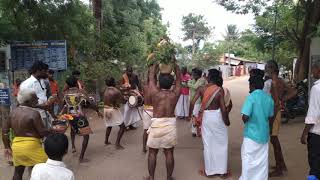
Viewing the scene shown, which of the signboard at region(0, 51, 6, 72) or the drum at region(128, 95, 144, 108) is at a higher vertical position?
the signboard at region(0, 51, 6, 72)

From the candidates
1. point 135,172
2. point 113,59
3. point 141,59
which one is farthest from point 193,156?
point 141,59

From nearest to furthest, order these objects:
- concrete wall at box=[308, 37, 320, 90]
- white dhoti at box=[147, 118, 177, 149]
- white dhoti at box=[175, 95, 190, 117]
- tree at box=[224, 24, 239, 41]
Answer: white dhoti at box=[147, 118, 177, 149]
concrete wall at box=[308, 37, 320, 90]
white dhoti at box=[175, 95, 190, 117]
tree at box=[224, 24, 239, 41]

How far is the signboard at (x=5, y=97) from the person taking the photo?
35.0 ft

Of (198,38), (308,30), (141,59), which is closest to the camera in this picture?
(308,30)

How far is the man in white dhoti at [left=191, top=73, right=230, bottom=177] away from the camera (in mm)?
6699

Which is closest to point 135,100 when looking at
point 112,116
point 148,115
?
point 112,116

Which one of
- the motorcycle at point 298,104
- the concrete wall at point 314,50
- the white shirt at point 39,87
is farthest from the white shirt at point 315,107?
the concrete wall at point 314,50

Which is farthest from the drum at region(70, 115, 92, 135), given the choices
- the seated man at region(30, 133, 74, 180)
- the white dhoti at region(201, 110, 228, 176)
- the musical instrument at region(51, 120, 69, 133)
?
the seated man at region(30, 133, 74, 180)

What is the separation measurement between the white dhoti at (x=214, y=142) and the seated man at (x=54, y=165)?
346 centimetres

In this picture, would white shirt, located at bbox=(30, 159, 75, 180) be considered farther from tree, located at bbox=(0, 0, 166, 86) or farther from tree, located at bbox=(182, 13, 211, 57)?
tree, located at bbox=(182, 13, 211, 57)

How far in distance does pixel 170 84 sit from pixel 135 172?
1.87 meters

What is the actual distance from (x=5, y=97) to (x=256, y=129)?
7056 millimetres

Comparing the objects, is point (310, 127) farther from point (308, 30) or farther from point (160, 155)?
point (308, 30)

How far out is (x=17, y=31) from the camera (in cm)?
1245
